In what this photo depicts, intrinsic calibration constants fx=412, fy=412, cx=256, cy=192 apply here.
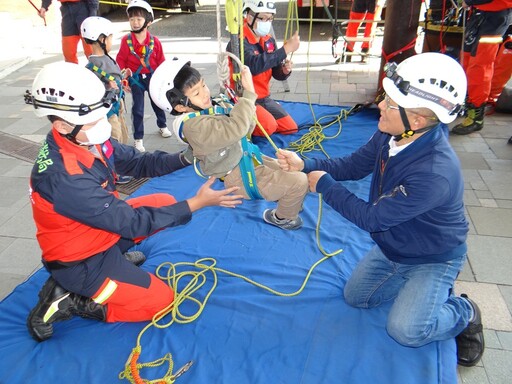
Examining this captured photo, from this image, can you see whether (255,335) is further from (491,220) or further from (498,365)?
(491,220)

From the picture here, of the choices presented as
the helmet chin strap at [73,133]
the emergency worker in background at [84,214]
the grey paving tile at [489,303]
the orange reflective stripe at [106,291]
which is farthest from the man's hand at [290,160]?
the grey paving tile at [489,303]

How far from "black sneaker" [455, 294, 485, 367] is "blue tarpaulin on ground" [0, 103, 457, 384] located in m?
0.11

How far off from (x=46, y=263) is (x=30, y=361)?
0.57 meters

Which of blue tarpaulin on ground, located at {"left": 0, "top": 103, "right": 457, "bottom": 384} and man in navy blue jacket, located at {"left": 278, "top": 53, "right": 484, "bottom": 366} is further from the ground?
man in navy blue jacket, located at {"left": 278, "top": 53, "right": 484, "bottom": 366}

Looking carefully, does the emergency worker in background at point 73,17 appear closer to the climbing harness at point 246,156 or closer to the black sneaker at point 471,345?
the climbing harness at point 246,156

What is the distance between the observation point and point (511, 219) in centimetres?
354

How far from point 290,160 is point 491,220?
6.75 feet

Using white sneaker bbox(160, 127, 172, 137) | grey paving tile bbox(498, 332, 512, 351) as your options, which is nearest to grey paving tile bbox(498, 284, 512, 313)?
grey paving tile bbox(498, 332, 512, 351)

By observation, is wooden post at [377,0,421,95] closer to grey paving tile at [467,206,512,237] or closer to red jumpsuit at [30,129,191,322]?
grey paving tile at [467,206,512,237]

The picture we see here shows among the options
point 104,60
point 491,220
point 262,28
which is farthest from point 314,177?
point 104,60

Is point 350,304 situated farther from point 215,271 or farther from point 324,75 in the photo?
point 324,75

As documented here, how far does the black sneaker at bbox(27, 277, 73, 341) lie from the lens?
250 centimetres

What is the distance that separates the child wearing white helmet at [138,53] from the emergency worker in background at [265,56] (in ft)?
3.11

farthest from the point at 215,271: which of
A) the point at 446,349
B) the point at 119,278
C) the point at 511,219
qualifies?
the point at 511,219
